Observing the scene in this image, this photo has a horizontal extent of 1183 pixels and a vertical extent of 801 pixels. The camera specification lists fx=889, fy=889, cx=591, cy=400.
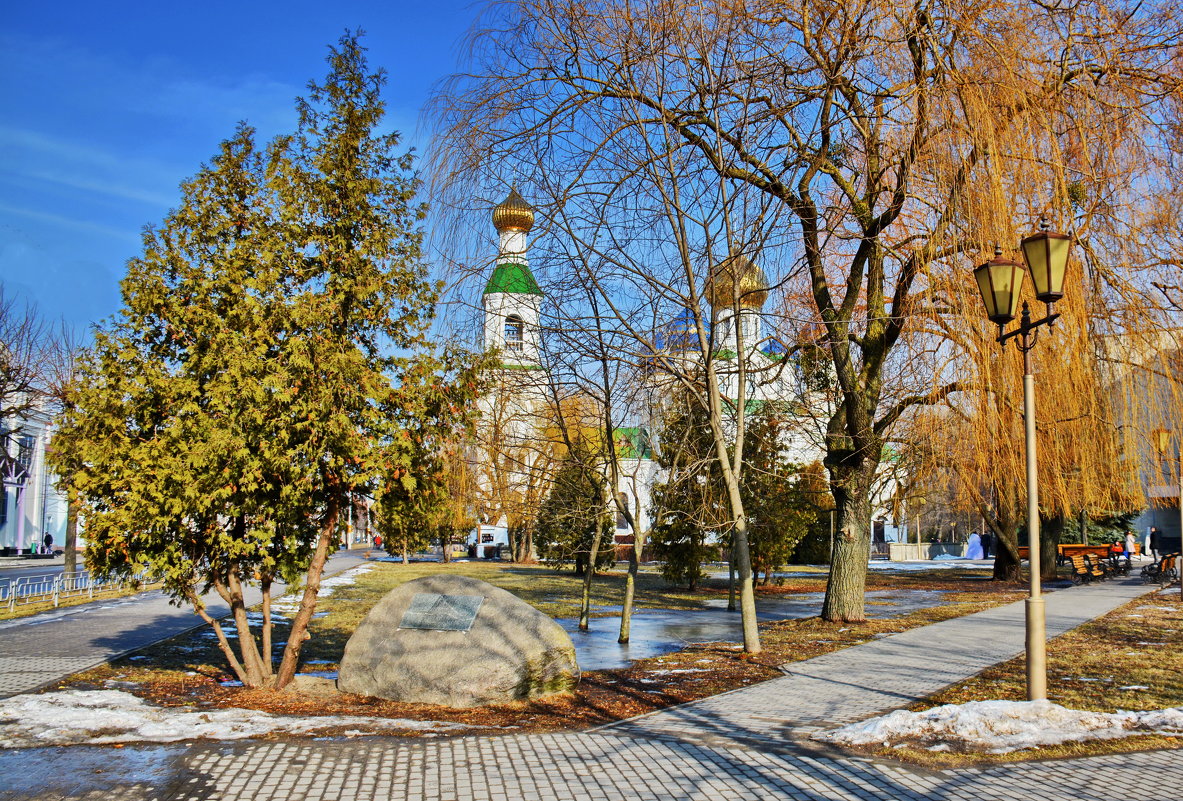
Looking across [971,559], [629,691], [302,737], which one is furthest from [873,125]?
[971,559]

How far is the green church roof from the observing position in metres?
10.4

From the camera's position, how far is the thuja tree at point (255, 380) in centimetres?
827

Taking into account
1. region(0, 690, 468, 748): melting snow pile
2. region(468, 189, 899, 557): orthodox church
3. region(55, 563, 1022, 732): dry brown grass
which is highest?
region(468, 189, 899, 557): orthodox church

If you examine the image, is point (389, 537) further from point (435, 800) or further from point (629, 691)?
point (435, 800)

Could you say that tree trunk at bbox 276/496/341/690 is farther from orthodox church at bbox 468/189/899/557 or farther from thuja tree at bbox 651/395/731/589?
thuja tree at bbox 651/395/731/589

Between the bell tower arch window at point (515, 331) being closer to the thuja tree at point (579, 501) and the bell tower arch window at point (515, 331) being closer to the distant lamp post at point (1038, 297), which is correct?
the thuja tree at point (579, 501)

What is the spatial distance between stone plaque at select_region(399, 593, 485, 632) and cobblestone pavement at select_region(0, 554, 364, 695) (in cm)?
399

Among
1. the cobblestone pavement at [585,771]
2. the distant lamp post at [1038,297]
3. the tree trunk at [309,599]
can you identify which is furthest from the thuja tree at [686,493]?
the cobblestone pavement at [585,771]

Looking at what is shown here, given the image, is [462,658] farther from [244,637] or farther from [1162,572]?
[1162,572]

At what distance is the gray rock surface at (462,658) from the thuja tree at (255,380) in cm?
78

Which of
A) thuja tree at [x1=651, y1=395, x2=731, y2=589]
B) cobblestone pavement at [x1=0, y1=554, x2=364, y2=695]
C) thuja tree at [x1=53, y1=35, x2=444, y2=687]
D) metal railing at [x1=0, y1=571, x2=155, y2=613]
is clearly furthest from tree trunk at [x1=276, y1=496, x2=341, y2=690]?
metal railing at [x1=0, y1=571, x2=155, y2=613]

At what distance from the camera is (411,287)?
9.41 metres

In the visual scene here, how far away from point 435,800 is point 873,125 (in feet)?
31.7

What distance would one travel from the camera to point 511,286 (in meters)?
10.7
